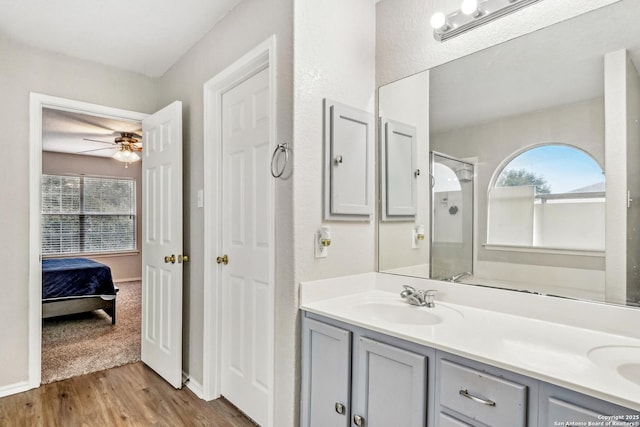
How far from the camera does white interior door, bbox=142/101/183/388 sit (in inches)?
100

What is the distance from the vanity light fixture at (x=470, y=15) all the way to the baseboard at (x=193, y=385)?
8.37 feet

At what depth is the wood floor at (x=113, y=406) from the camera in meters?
2.12

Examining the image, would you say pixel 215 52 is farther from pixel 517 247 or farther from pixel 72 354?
pixel 72 354

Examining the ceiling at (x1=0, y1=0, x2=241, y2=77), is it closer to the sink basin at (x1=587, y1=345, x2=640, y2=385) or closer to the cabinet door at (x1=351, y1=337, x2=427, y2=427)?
the cabinet door at (x1=351, y1=337, x2=427, y2=427)

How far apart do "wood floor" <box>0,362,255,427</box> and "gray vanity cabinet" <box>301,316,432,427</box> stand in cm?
72

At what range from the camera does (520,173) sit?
1.55 meters

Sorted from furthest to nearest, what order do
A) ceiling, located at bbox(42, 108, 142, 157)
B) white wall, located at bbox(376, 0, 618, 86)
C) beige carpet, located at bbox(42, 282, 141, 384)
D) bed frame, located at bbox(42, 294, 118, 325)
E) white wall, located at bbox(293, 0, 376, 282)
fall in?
1. ceiling, located at bbox(42, 108, 142, 157)
2. bed frame, located at bbox(42, 294, 118, 325)
3. beige carpet, located at bbox(42, 282, 141, 384)
4. white wall, located at bbox(293, 0, 376, 282)
5. white wall, located at bbox(376, 0, 618, 86)

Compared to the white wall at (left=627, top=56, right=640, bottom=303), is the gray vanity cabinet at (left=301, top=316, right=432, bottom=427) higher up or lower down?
lower down

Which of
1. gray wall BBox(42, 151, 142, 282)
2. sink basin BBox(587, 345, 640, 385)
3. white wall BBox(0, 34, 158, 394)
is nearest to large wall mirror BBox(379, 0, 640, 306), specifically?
sink basin BBox(587, 345, 640, 385)

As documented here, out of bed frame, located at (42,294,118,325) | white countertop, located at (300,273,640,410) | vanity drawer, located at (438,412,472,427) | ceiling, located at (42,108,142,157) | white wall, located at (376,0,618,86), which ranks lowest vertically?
bed frame, located at (42,294,118,325)

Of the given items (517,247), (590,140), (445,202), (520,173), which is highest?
(590,140)

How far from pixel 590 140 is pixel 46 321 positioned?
5.33 m

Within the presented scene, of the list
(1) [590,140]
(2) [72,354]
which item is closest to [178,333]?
(2) [72,354]

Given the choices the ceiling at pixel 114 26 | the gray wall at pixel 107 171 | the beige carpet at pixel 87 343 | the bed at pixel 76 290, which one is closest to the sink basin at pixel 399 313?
the ceiling at pixel 114 26
